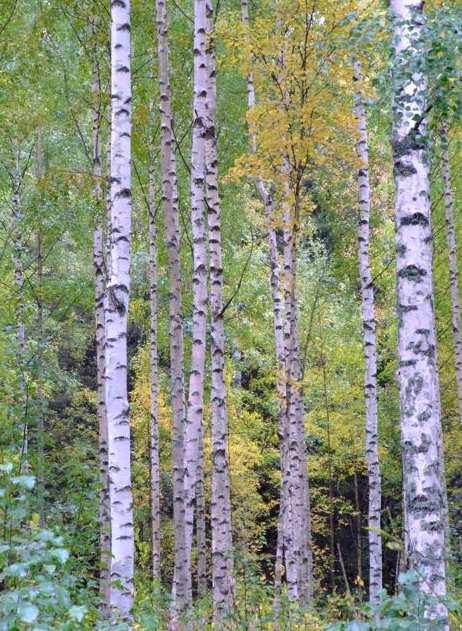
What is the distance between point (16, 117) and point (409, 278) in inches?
356

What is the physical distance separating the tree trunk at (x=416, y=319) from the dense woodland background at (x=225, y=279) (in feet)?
0.32

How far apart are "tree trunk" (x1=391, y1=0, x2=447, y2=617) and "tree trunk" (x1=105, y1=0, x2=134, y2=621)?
2.11 meters

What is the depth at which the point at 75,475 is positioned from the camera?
727 cm

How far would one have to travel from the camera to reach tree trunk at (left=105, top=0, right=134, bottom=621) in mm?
5352

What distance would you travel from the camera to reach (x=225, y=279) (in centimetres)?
1770

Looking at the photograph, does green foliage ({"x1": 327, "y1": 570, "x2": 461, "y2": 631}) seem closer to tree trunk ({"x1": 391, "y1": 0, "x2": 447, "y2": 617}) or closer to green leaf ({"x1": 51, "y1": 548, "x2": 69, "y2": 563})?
tree trunk ({"x1": 391, "y1": 0, "x2": 447, "y2": 617})

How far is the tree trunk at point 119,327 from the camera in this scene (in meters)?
5.35

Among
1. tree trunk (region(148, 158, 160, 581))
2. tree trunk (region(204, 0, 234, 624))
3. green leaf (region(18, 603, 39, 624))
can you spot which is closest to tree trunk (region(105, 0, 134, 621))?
tree trunk (region(204, 0, 234, 624))

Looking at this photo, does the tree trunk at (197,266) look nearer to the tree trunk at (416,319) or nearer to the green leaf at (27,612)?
the tree trunk at (416,319)

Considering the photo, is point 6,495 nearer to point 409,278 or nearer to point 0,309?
point 409,278

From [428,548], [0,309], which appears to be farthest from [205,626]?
[0,309]

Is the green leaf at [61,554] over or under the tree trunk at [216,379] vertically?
under

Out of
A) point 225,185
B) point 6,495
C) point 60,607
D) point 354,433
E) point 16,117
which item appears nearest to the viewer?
point 60,607

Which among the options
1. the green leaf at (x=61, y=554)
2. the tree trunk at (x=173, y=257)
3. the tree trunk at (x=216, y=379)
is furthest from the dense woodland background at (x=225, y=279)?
the tree trunk at (x=173, y=257)
